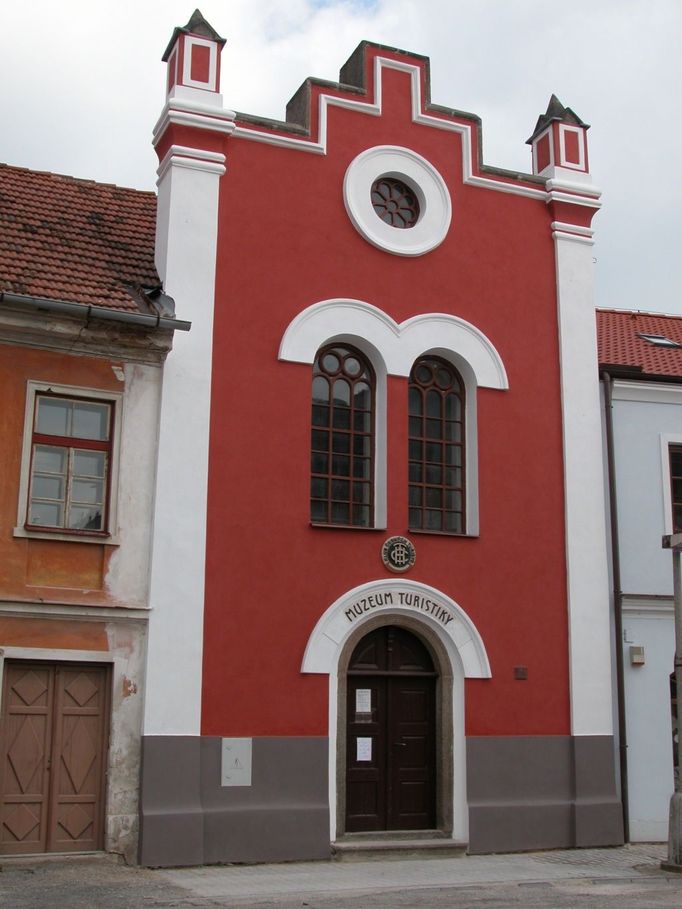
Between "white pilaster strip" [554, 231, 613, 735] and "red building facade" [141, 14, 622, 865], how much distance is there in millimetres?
36

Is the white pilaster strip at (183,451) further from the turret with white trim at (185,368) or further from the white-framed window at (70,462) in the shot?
the white-framed window at (70,462)

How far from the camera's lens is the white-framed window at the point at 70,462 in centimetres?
1345

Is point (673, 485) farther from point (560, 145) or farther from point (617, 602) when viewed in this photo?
point (560, 145)

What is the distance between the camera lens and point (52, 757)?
13078 mm

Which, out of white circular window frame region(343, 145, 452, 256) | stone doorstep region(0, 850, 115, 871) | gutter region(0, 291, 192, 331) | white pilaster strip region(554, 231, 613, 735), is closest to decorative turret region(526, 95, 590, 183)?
white pilaster strip region(554, 231, 613, 735)

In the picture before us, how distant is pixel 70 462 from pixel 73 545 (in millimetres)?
964

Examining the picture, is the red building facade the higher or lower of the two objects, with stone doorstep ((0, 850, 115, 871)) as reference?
higher

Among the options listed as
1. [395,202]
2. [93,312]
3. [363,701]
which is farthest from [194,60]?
[363,701]

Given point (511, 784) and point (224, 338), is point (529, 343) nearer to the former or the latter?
point (224, 338)

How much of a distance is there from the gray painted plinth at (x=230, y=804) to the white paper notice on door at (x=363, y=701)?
30.2 inches

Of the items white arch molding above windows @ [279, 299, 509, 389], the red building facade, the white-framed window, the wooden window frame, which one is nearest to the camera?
the white-framed window

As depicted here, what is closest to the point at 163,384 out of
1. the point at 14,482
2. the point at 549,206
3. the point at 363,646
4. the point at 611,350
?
the point at 14,482

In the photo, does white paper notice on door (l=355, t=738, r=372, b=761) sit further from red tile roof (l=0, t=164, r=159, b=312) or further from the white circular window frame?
the white circular window frame

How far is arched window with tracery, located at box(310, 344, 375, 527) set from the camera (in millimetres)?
15297
